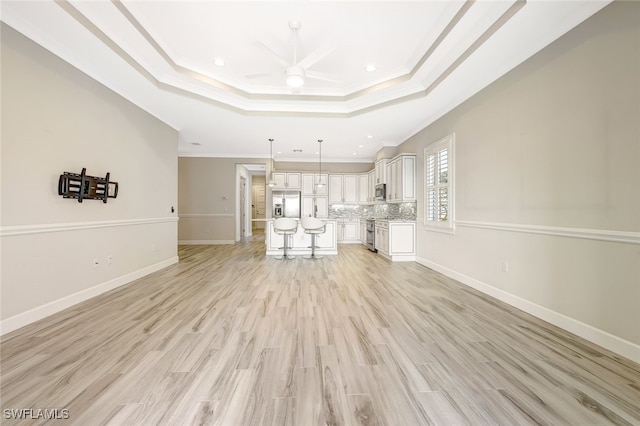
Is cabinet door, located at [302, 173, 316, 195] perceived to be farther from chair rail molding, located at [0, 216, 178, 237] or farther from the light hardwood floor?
the light hardwood floor

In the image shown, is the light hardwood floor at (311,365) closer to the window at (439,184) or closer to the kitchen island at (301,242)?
the window at (439,184)

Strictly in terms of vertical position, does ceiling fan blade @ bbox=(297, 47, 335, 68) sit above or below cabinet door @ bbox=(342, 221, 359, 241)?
above

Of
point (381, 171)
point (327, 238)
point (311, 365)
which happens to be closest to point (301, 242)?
point (327, 238)

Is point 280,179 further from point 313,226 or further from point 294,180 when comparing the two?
point 313,226

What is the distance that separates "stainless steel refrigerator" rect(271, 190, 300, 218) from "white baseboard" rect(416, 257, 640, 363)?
5709mm

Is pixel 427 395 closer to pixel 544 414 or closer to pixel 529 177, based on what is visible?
pixel 544 414

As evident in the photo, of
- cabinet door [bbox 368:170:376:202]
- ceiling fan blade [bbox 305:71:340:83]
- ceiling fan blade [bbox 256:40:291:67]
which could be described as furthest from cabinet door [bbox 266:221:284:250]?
ceiling fan blade [bbox 256:40:291:67]

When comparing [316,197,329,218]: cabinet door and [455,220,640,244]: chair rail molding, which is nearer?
[455,220,640,244]: chair rail molding

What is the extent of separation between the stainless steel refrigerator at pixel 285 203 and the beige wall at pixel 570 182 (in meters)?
5.71

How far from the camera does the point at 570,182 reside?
2.37 metres

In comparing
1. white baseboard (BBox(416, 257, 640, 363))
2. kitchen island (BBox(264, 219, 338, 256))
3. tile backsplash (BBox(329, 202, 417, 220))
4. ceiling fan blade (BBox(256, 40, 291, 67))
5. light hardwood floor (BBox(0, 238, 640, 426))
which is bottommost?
light hardwood floor (BBox(0, 238, 640, 426))

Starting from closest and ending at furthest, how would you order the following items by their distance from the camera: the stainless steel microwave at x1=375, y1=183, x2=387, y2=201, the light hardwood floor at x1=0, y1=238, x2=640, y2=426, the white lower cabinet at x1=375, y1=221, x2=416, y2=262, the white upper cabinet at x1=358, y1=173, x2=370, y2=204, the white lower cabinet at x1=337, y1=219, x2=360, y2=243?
the light hardwood floor at x1=0, y1=238, x2=640, y2=426, the white lower cabinet at x1=375, y1=221, x2=416, y2=262, the stainless steel microwave at x1=375, y1=183, x2=387, y2=201, the white upper cabinet at x1=358, y1=173, x2=370, y2=204, the white lower cabinet at x1=337, y1=219, x2=360, y2=243

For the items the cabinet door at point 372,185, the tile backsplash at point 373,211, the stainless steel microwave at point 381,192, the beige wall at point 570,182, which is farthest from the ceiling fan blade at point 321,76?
the cabinet door at point 372,185

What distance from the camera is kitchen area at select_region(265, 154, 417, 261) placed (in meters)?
5.72
